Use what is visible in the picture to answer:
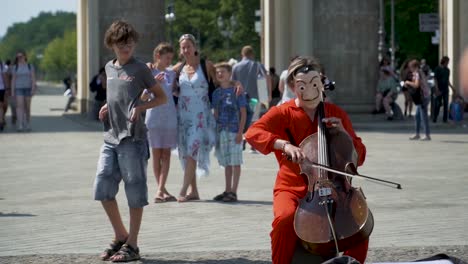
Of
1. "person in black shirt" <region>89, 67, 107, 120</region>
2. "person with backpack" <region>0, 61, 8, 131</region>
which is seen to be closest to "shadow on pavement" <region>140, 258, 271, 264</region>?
"person with backpack" <region>0, 61, 8, 131</region>

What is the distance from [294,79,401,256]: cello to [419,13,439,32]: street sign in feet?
104

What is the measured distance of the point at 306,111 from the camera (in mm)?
7898

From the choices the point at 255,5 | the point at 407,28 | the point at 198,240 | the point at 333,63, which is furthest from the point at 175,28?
the point at 198,240

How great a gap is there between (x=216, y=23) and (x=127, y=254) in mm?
68959

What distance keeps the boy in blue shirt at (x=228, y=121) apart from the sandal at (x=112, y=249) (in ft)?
13.6

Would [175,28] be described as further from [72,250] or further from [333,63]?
[72,250]

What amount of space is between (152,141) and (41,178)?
3.55m

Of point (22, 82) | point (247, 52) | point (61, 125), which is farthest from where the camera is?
point (61, 125)

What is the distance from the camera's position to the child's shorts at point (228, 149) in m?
14.4

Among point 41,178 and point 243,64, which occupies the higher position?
point 243,64

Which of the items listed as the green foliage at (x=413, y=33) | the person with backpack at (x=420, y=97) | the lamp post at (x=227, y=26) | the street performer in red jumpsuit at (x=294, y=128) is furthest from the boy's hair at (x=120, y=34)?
the lamp post at (x=227, y=26)

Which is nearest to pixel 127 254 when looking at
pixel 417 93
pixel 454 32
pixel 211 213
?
pixel 211 213

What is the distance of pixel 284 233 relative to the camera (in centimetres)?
757

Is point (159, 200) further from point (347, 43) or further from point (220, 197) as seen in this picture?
point (347, 43)
